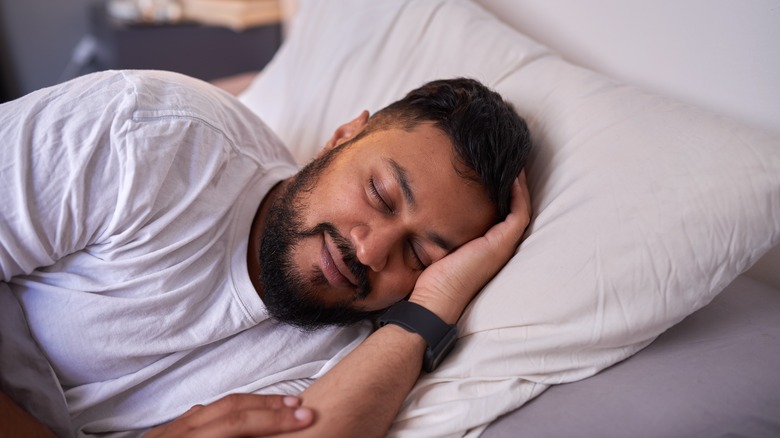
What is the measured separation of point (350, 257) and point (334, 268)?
3 centimetres

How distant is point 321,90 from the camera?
1.38 metres

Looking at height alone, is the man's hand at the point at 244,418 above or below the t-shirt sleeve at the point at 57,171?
below

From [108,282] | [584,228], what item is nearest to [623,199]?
[584,228]

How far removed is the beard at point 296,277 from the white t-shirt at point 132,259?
0.14ft

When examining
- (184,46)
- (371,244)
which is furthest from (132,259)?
(184,46)

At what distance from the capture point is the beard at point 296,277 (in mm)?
897

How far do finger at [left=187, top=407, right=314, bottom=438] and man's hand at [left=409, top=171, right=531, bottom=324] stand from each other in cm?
25

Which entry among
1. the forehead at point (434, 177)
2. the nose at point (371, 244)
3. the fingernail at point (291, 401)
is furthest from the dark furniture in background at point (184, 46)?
the fingernail at point (291, 401)

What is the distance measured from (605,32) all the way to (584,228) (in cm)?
51

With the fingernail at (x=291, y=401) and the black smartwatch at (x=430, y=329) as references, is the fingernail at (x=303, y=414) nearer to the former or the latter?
the fingernail at (x=291, y=401)

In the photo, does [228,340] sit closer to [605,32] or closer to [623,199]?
[623,199]

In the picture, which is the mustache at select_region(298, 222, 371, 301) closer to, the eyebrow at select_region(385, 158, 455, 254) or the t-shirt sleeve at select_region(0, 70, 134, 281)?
the eyebrow at select_region(385, 158, 455, 254)

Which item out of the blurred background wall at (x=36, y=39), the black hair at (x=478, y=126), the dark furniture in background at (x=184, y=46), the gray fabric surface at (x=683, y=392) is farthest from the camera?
the blurred background wall at (x=36, y=39)

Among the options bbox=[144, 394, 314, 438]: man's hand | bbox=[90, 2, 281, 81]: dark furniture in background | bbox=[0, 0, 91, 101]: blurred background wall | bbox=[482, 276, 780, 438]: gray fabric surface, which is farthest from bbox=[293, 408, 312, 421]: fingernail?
bbox=[0, 0, 91, 101]: blurred background wall
